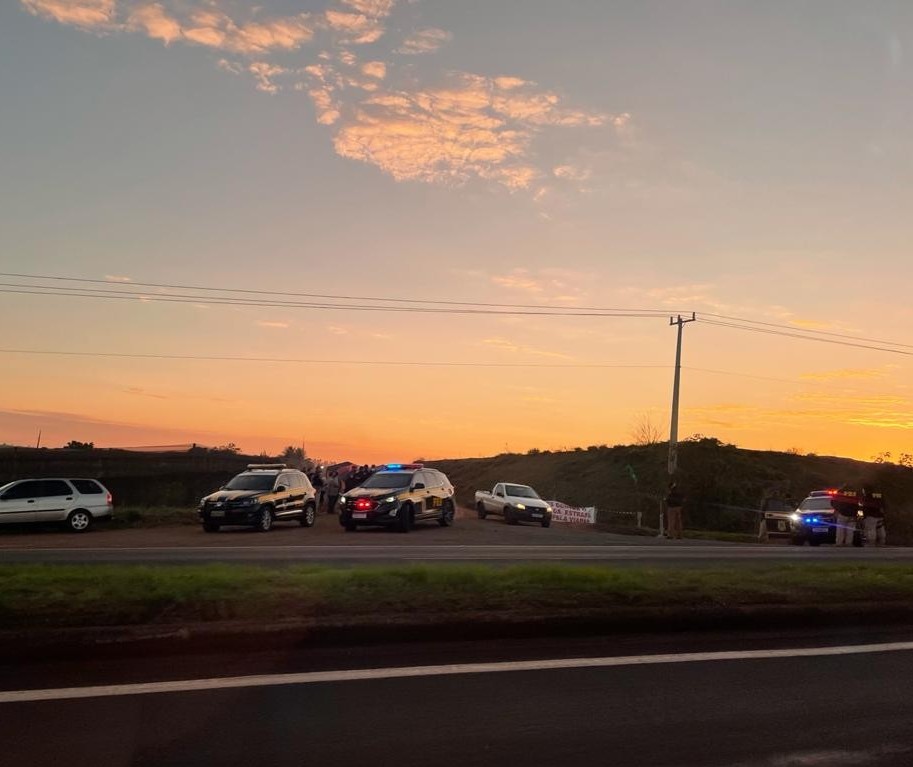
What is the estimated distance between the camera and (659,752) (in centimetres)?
452

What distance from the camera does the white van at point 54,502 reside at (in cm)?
2519

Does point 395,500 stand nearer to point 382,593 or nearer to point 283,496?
point 283,496

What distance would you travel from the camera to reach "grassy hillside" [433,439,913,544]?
50969 mm

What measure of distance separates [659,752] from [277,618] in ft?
10.8

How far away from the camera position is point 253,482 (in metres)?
25.5

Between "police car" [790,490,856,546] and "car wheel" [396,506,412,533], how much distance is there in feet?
49.3

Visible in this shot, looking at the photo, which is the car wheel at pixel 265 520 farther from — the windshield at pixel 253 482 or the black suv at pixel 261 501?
the windshield at pixel 253 482

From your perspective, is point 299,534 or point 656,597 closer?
point 656,597

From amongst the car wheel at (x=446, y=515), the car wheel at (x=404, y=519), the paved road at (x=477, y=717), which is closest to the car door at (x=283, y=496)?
the car wheel at (x=404, y=519)

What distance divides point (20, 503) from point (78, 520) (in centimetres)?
169

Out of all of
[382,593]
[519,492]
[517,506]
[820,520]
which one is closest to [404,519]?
[517,506]

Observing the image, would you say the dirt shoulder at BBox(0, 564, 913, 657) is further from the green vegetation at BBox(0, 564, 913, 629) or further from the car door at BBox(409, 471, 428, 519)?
the car door at BBox(409, 471, 428, 519)

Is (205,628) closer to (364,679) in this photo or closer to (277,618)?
(277,618)

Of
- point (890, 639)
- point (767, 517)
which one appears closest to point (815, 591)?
point (890, 639)
